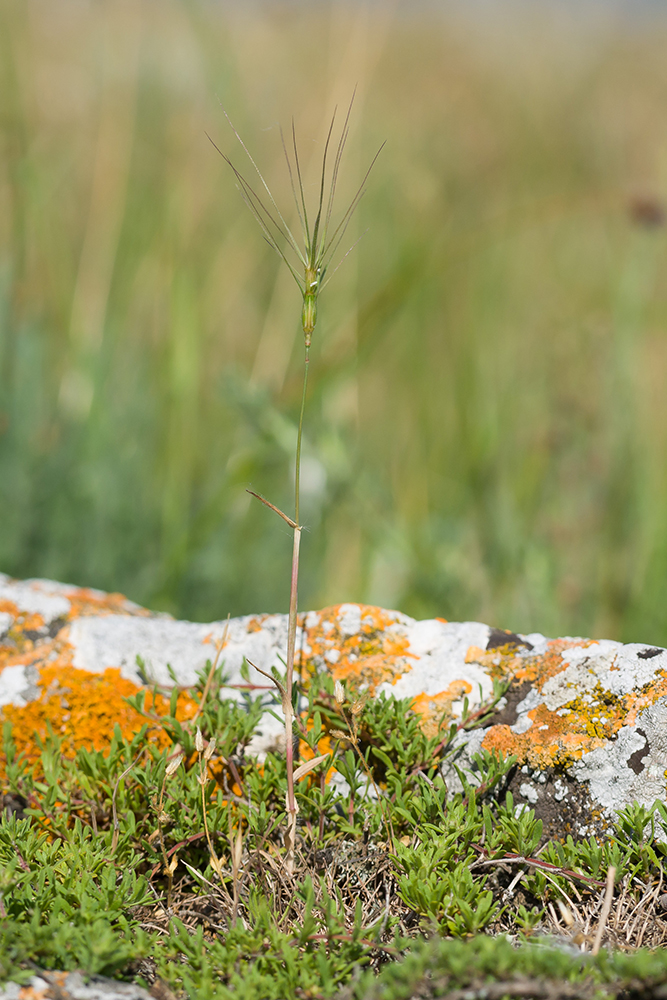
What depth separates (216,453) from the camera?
3.88 meters

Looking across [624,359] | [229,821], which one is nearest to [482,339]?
[624,359]

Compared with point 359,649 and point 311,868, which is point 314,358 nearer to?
point 359,649

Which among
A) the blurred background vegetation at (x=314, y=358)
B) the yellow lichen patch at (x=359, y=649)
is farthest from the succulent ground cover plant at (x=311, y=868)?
the blurred background vegetation at (x=314, y=358)

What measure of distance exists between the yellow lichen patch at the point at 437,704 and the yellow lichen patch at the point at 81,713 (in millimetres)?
473

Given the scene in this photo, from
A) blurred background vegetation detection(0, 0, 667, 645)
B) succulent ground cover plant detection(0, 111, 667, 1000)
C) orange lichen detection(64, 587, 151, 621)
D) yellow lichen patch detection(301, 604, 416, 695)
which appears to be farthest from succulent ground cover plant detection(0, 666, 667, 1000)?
blurred background vegetation detection(0, 0, 667, 645)

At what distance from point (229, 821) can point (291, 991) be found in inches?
13.7

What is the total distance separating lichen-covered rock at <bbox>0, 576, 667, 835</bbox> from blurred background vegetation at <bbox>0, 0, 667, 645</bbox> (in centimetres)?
93

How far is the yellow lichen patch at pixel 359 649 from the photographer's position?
164 cm

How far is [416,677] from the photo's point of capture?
1.63 metres

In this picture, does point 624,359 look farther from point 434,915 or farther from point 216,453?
point 434,915

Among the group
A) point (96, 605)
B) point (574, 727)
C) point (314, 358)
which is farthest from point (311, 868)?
point (314, 358)

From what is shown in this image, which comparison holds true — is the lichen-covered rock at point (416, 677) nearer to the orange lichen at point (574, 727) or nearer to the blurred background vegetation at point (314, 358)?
the orange lichen at point (574, 727)

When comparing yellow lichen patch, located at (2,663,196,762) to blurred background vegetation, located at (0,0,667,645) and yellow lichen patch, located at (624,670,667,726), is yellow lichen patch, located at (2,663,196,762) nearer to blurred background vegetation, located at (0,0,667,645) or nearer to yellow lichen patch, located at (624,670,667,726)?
yellow lichen patch, located at (624,670,667,726)

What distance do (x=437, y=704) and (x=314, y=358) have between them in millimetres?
2158
